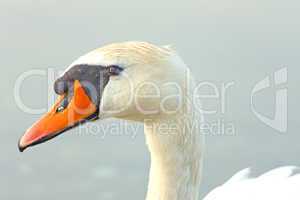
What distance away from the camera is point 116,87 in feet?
12.3

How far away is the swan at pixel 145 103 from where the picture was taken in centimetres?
366

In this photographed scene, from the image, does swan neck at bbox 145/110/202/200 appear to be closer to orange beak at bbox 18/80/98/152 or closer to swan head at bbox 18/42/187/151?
swan head at bbox 18/42/187/151

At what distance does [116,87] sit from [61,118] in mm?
300

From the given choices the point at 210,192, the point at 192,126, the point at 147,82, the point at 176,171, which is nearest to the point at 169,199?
the point at 176,171

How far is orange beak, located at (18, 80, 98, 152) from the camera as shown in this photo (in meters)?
3.59

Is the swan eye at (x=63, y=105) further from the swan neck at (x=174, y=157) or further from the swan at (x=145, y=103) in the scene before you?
the swan neck at (x=174, y=157)

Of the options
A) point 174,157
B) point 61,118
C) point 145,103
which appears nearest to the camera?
point 61,118

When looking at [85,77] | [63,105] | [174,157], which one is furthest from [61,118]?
[174,157]

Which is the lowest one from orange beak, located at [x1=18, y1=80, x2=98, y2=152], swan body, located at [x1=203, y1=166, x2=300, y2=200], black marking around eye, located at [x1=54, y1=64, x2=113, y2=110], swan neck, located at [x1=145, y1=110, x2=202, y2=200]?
swan body, located at [x1=203, y1=166, x2=300, y2=200]

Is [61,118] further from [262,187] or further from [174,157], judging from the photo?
[262,187]

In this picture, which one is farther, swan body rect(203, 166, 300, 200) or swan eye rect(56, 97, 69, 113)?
swan body rect(203, 166, 300, 200)

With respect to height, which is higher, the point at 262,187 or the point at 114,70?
the point at 114,70

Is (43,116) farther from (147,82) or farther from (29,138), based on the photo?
(147,82)

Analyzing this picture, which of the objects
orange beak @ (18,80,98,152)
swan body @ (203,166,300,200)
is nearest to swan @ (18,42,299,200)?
orange beak @ (18,80,98,152)
